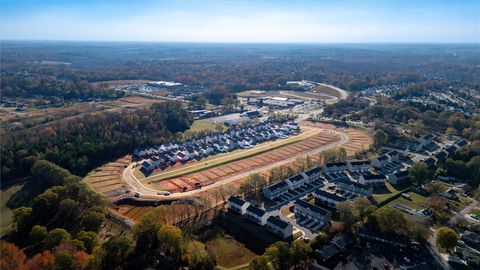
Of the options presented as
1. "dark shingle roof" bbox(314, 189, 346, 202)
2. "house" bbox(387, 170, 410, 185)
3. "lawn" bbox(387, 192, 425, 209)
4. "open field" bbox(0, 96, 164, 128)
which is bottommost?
"open field" bbox(0, 96, 164, 128)

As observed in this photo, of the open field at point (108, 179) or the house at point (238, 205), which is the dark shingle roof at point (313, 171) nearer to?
the house at point (238, 205)

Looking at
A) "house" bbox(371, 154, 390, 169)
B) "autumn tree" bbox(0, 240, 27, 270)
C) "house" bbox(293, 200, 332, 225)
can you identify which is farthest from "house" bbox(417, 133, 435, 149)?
"autumn tree" bbox(0, 240, 27, 270)

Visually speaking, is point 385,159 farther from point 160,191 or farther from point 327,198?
point 160,191

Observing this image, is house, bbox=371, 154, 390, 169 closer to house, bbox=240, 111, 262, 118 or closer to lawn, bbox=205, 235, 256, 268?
lawn, bbox=205, 235, 256, 268

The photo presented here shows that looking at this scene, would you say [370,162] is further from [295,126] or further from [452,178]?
[295,126]

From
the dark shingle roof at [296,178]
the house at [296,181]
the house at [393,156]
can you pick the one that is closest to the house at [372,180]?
the house at [296,181]
